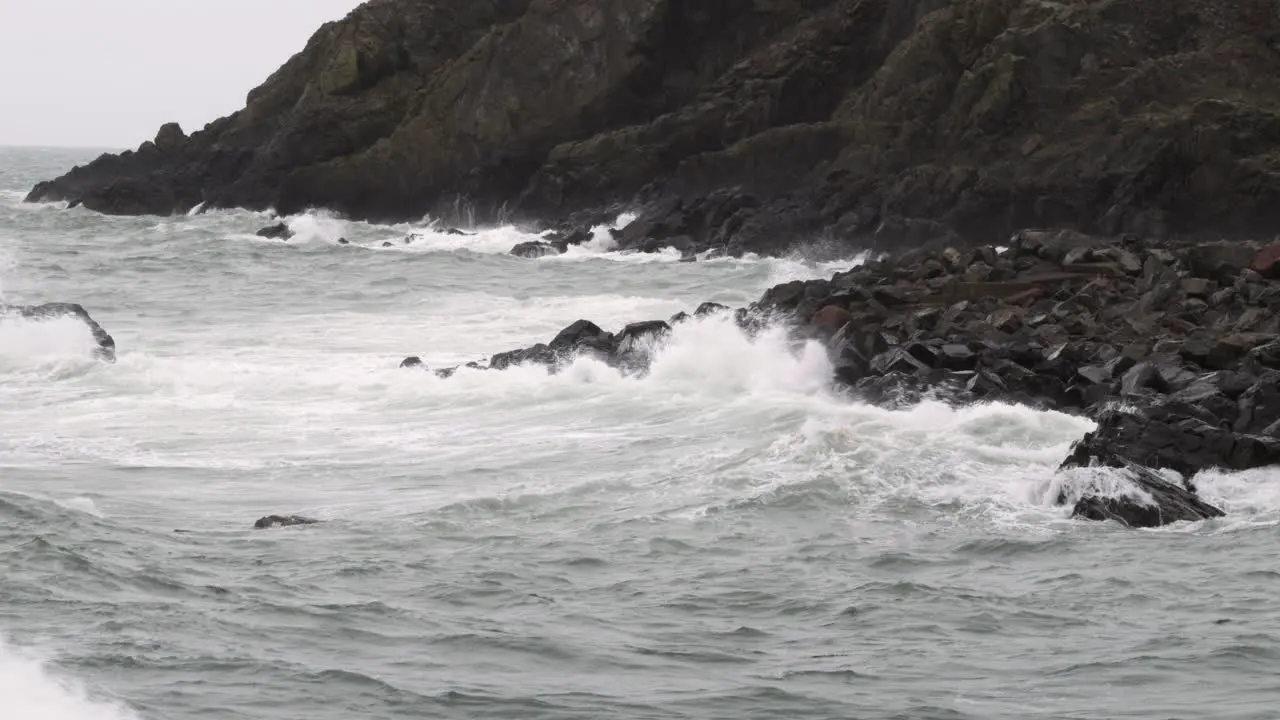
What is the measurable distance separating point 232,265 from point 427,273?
519 centimetres

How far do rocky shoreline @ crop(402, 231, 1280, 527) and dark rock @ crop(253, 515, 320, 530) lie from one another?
6.30 metres

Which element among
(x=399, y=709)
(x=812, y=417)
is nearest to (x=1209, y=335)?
(x=812, y=417)

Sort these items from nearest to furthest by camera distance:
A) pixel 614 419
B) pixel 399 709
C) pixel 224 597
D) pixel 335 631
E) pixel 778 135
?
pixel 399 709
pixel 335 631
pixel 224 597
pixel 614 419
pixel 778 135

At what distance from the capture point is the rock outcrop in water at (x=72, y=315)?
82.5ft

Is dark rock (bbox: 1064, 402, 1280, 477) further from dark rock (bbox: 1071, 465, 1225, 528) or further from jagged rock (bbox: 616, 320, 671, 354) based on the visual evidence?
jagged rock (bbox: 616, 320, 671, 354)

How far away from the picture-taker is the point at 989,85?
3903cm

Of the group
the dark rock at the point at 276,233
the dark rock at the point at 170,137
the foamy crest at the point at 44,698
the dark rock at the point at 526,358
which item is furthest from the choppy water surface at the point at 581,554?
the dark rock at the point at 170,137

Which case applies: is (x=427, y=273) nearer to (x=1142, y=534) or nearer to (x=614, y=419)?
(x=614, y=419)

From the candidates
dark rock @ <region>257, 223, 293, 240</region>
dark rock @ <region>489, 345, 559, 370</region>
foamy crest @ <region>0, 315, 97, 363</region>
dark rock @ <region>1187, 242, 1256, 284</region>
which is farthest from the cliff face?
foamy crest @ <region>0, 315, 97, 363</region>

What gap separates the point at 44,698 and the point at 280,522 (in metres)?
5.33

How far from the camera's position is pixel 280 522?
14.7 m

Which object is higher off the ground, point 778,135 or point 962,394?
point 778,135

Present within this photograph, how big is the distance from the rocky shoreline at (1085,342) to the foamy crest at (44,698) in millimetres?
8203

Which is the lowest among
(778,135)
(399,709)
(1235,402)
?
(399,709)
